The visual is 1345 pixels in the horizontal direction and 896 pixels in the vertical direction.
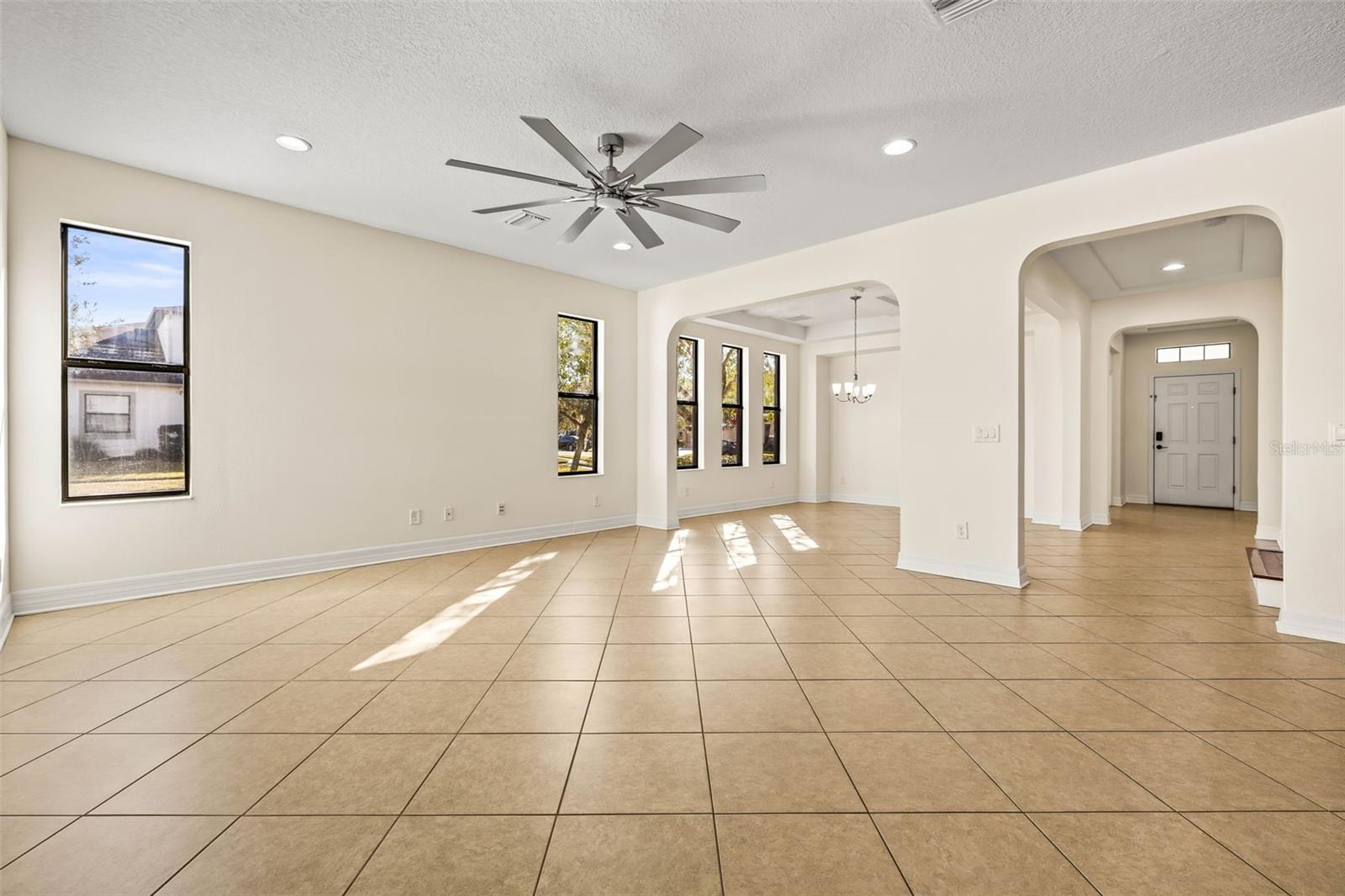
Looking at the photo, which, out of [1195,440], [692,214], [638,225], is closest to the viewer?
[692,214]

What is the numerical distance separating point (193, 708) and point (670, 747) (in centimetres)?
201

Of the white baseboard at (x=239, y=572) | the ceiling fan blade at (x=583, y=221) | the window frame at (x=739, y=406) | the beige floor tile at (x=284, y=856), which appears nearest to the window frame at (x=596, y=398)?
the white baseboard at (x=239, y=572)

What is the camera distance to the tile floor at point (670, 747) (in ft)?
4.91

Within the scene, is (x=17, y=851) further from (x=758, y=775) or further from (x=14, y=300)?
(x=14, y=300)

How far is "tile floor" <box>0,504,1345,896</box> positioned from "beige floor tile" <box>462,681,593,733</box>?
0.01 metres

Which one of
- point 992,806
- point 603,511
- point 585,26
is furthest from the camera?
point 603,511

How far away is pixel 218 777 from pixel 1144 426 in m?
11.8

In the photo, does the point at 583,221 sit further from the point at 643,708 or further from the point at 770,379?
the point at 770,379

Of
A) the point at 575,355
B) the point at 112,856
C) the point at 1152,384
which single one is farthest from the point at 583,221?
the point at 1152,384

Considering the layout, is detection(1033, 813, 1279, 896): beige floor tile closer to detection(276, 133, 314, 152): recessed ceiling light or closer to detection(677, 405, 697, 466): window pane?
detection(276, 133, 314, 152): recessed ceiling light

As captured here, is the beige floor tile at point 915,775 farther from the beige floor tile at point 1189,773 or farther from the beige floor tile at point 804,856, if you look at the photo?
the beige floor tile at point 1189,773

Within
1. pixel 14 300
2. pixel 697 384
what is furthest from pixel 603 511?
pixel 14 300

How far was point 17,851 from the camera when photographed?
1.53m

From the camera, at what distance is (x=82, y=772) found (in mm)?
1905
